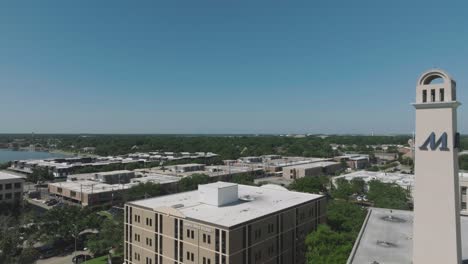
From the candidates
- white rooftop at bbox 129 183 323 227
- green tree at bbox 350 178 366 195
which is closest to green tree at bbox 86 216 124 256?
white rooftop at bbox 129 183 323 227

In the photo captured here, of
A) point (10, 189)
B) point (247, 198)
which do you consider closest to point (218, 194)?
point (247, 198)

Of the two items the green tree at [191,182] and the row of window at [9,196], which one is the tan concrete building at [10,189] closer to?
the row of window at [9,196]

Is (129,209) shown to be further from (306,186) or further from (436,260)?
(306,186)

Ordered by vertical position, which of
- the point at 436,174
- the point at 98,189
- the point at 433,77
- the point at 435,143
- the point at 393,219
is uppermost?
the point at 433,77

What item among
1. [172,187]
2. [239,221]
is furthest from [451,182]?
[172,187]

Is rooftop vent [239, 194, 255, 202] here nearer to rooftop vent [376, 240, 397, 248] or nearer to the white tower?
rooftop vent [376, 240, 397, 248]

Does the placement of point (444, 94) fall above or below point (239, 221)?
above

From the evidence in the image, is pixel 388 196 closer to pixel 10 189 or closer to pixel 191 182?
pixel 191 182
